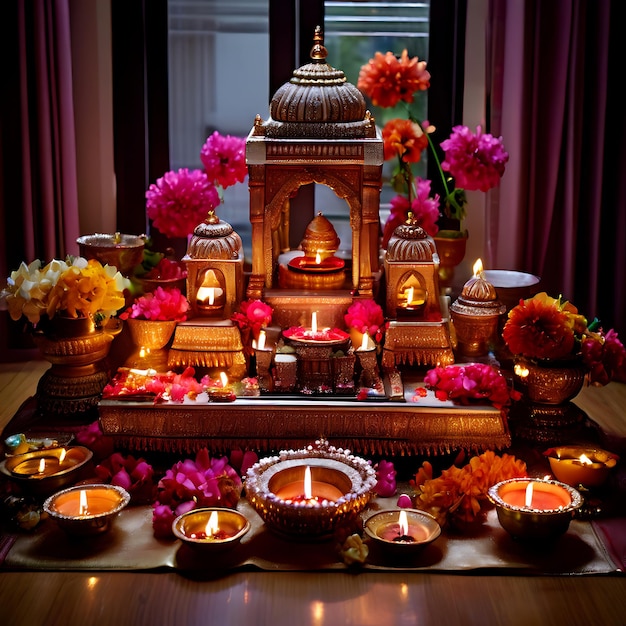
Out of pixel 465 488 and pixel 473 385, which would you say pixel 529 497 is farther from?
pixel 473 385

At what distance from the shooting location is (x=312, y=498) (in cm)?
313

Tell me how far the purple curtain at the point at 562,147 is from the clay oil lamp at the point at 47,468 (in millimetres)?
2367

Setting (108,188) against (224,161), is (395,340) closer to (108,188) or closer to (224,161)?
(224,161)

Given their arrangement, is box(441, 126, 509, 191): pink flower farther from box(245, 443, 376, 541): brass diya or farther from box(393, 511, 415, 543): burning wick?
box(393, 511, 415, 543): burning wick

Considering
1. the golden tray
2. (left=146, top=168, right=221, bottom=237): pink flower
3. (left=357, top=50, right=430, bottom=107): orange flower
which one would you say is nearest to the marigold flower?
the golden tray

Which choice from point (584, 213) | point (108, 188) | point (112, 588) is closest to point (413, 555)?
point (112, 588)

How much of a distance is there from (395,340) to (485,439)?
0.52m

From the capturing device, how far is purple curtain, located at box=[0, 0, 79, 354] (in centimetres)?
454

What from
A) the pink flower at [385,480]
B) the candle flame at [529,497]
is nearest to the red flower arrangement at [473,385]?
the pink flower at [385,480]

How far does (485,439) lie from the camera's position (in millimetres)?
3480

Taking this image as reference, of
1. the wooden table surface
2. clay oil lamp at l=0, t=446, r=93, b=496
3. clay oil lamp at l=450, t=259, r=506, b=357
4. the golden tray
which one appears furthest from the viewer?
clay oil lamp at l=450, t=259, r=506, b=357

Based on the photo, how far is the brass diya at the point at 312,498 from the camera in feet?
9.76

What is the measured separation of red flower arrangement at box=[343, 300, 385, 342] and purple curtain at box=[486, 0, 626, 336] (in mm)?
1267

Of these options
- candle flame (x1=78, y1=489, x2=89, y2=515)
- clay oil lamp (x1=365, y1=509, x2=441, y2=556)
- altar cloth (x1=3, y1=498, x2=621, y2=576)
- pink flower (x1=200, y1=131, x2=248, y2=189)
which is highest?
pink flower (x1=200, y1=131, x2=248, y2=189)
